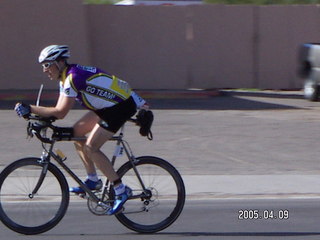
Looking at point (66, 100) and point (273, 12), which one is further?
point (273, 12)

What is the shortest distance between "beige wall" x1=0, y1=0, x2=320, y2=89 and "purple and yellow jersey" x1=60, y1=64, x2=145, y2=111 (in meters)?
13.0

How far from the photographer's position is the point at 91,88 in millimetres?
7293

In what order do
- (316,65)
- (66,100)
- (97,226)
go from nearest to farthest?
(66,100) → (97,226) → (316,65)

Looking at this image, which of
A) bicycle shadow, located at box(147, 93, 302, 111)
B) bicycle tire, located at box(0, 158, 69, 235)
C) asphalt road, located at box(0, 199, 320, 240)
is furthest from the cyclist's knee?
bicycle shadow, located at box(147, 93, 302, 111)

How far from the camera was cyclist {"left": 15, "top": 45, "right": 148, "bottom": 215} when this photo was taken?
724 centimetres

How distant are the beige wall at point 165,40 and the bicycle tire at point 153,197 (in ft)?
42.3

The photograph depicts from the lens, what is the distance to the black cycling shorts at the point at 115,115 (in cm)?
737

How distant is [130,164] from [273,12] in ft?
51.4

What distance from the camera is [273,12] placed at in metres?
22.3

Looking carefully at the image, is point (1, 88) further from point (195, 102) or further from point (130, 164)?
point (130, 164)

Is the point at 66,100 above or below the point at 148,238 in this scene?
above

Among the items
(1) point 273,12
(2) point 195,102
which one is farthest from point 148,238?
(1) point 273,12

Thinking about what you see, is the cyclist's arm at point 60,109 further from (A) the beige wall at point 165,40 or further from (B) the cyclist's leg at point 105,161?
(A) the beige wall at point 165,40

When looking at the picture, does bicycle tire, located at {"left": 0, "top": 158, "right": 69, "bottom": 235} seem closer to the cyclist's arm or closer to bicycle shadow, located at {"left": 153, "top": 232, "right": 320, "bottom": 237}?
the cyclist's arm
